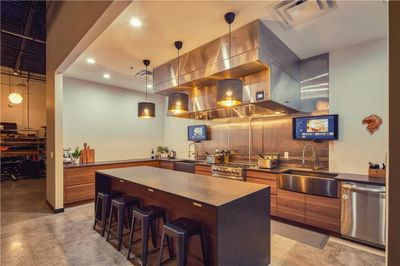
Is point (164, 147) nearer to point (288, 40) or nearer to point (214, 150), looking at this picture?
point (214, 150)

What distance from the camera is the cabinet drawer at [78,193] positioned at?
4.29m

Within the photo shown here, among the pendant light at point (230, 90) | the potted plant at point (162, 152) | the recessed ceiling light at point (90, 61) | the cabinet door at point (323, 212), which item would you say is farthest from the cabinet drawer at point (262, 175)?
the recessed ceiling light at point (90, 61)

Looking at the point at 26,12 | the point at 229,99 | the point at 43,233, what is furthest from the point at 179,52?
the point at 43,233

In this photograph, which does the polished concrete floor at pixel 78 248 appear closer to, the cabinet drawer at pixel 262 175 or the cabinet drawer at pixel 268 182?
the cabinet drawer at pixel 268 182

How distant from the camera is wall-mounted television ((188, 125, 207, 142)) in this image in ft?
17.9

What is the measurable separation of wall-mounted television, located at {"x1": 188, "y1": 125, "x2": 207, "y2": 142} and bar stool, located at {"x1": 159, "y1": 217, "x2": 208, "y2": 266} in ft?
11.5

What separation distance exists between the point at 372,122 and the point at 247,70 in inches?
84.0

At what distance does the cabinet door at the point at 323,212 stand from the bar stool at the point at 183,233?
2.02 metres

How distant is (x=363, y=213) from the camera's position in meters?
2.74

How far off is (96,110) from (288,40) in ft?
16.1

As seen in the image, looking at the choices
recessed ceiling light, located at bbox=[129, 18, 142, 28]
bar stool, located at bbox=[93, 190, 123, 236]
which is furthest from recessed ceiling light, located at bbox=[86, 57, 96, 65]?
bar stool, located at bbox=[93, 190, 123, 236]

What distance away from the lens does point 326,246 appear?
9.01 feet

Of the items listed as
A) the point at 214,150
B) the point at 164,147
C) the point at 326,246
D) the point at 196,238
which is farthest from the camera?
the point at 164,147

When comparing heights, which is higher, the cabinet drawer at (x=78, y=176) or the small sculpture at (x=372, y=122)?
the small sculpture at (x=372, y=122)
